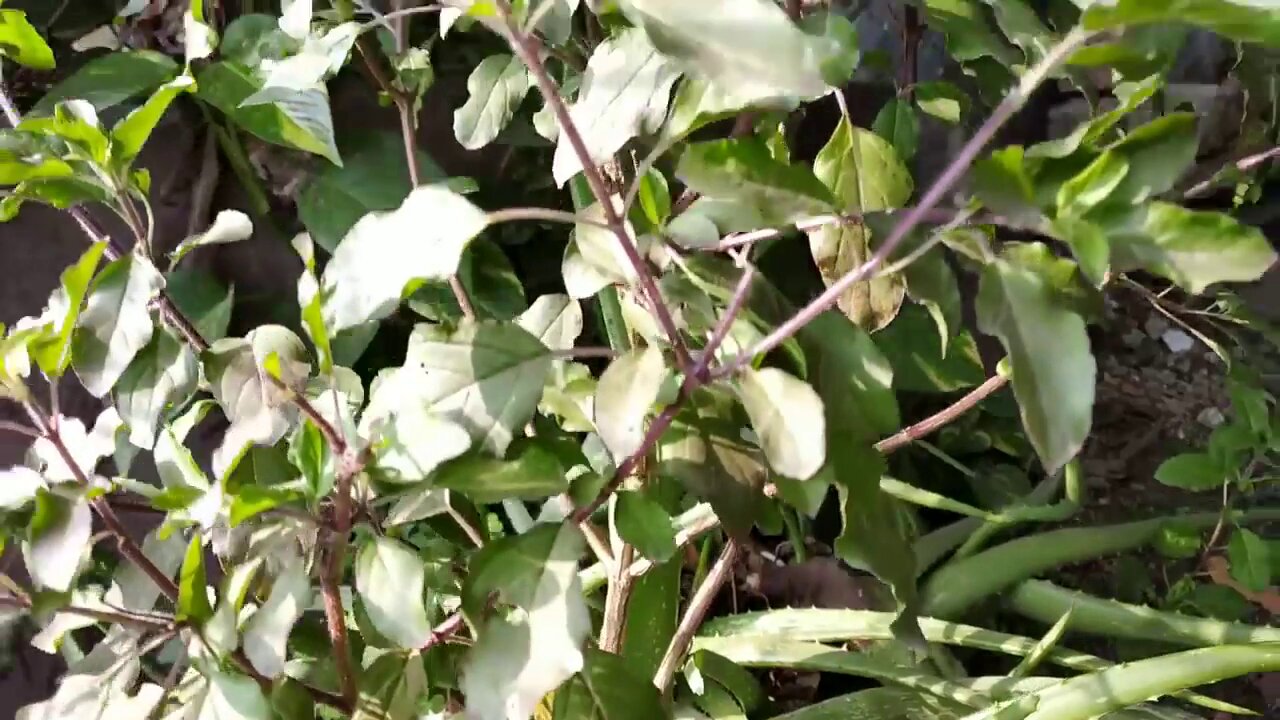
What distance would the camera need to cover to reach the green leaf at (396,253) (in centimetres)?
28

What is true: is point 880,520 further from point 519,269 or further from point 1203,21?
point 519,269

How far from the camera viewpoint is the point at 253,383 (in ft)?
1.17

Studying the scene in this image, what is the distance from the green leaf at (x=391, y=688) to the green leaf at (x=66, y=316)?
0.18m

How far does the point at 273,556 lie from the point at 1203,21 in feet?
1.17

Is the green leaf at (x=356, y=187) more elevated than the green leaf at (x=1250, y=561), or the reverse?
the green leaf at (x=356, y=187)

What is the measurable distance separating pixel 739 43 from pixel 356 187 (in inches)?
20.1

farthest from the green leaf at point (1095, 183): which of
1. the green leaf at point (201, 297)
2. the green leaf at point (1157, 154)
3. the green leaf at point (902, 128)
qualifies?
the green leaf at point (201, 297)

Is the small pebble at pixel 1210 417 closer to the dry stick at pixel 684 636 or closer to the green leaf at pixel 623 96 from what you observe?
the dry stick at pixel 684 636

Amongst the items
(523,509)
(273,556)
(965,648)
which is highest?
(273,556)

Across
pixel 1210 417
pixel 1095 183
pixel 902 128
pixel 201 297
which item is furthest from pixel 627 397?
pixel 1210 417

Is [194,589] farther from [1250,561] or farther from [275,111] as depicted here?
[1250,561]

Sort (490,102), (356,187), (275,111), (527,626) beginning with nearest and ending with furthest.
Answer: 1. (527,626)
2. (490,102)
3. (275,111)
4. (356,187)

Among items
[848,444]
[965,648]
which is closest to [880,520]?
[848,444]

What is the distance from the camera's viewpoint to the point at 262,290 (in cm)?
76
